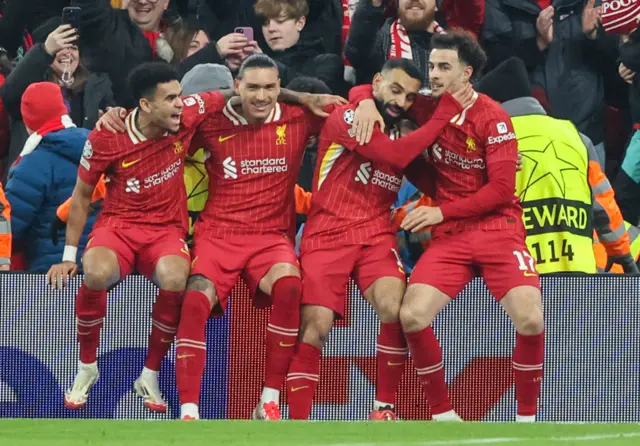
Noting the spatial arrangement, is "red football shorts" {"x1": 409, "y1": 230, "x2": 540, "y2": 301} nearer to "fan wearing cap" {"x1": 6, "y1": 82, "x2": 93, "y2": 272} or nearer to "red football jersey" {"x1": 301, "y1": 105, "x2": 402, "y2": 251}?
"red football jersey" {"x1": 301, "y1": 105, "x2": 402, "y2": 251}

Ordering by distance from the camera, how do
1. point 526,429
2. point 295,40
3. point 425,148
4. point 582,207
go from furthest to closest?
point 295,40, point 582,207, point 425,148, point 526,429

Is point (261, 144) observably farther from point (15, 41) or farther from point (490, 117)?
point (15, 41)

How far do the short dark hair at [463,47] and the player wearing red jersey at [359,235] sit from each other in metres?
0.21

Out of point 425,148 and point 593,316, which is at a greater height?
point 425,148

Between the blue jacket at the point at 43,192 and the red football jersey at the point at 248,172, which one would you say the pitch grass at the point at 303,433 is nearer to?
the red football jersey at the point at 248,172

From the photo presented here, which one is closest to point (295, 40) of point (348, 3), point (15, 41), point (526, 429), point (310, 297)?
point (348, 3)

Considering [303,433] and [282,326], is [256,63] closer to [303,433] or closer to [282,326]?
[282,326]

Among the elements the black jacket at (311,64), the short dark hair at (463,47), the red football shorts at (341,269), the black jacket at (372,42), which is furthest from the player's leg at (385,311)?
the black jacket at (311,64)

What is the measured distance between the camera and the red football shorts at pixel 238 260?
7.60 meters

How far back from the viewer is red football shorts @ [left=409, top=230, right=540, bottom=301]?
752 cm

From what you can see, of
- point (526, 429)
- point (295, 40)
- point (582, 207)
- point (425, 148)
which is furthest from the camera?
point (295, 40)

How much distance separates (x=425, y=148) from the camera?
297 inches

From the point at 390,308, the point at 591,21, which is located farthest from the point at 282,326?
the point at 591,21

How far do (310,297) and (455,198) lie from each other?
3.07 ft
